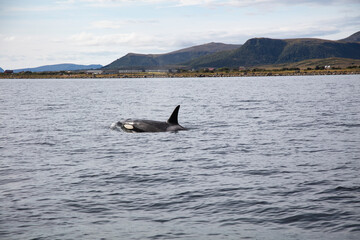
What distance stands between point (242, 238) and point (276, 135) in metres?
16.9

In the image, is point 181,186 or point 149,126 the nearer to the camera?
point 181,186

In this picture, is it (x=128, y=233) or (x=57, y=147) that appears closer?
(x=128, y=233)

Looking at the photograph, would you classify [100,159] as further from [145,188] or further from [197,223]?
[197,223]

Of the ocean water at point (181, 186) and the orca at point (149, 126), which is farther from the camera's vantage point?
the orca at point (149, 126)

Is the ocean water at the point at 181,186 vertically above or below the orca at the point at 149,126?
below

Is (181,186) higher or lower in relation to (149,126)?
lower

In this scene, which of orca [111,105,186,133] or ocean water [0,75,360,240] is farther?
orca [111,105,186,133]

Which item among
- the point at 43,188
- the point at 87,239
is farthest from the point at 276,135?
the point at 87,239

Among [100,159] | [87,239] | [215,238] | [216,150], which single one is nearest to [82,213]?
[87,239]

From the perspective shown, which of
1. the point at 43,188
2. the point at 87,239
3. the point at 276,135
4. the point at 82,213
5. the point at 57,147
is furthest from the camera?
the point at 276,135

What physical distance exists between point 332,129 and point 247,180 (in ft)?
51.8

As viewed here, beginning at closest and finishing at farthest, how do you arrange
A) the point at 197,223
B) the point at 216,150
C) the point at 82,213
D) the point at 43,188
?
the point at 197,223 → the point at 82,213 → the point at 43,188 → the point at 216,150

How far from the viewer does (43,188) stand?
13766 mm

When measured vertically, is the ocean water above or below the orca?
below
